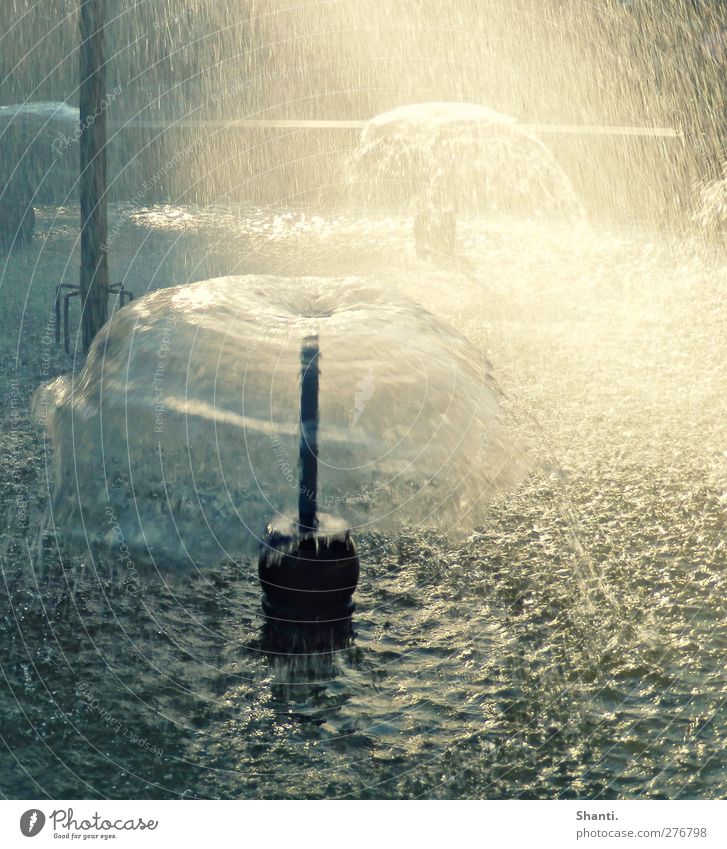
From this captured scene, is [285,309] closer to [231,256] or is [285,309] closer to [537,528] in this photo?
[537,528]

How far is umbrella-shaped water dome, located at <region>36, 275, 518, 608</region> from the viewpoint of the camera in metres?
5.87

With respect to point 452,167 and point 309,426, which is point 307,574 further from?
point 452,167

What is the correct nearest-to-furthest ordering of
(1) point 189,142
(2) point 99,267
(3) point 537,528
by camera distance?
(3) point 537,528
(2) point 99,267
(1) point 189,142

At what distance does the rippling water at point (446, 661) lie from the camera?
4.54m

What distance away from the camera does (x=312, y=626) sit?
5234mm

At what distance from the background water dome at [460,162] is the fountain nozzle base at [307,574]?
12.0m

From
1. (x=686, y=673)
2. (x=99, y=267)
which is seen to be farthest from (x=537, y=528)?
(x=99, y=267)

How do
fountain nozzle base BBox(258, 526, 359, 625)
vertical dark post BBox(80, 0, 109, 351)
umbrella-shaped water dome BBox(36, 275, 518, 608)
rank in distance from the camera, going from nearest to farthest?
1. fountain nozzle base BBox(258, 526, 359, 625)
2. umbrella-shaped water dome BBox(36, 275, 518, 608)
3. vertical dark post BBox(80, 0, 109, 351)

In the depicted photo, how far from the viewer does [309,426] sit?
5.97 meters

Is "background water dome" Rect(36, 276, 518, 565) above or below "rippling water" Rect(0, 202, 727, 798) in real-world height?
above

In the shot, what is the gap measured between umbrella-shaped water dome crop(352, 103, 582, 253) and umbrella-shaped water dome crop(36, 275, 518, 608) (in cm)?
1031

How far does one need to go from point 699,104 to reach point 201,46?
22.9 meters
